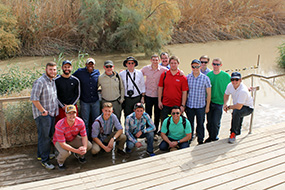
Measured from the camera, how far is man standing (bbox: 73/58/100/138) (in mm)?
4500

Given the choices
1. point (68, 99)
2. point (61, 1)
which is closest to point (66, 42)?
point (61, 1)

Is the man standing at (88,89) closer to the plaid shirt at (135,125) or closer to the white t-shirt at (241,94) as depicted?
the plaid shirt at (135,125)

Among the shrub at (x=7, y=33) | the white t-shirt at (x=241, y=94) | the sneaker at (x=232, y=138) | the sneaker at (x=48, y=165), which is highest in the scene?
the shrub at (x=7, y=33)

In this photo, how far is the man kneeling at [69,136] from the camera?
4039mm

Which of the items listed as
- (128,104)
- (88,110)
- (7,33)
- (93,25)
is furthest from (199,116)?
(7,33)

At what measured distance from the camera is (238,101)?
169 inches

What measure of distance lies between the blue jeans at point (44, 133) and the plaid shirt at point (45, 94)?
91 mm

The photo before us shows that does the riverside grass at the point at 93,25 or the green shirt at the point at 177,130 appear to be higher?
the riverside grass at the point at 93,25

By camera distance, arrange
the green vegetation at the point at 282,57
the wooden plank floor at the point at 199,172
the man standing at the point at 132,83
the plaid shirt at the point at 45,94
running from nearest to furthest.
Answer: the wooden plank floor at the point at 199,172 → the plaid shirt at the point at 45,94 → the man standing at the point at 132,83 → the green vegetation at the point at 282,57

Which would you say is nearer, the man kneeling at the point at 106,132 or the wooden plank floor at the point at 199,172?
the wooden plank floor at the point at 199,172

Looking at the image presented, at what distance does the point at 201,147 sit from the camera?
13.9ft

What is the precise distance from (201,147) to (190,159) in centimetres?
43

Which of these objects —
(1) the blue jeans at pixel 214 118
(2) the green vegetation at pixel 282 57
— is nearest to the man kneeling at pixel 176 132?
(1) the blue jeans at pixel 214 118

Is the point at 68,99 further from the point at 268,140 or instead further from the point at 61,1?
the point at 61,1
